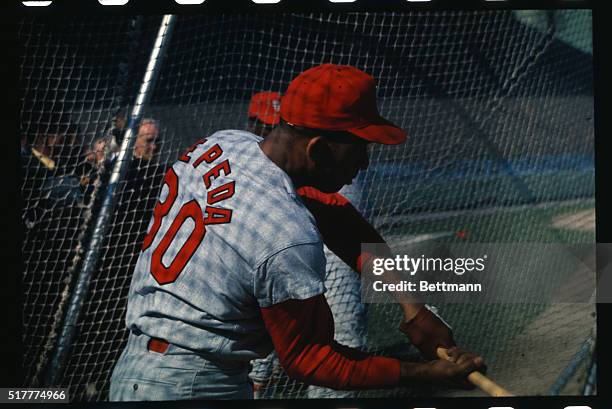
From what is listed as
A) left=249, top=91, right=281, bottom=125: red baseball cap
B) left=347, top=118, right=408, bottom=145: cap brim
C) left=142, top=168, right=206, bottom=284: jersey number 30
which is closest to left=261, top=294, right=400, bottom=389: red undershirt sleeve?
left=142, top=168, right=206, bottom=284: jersey number 30

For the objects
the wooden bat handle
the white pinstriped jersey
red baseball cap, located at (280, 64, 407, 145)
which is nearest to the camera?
the wooden bat handle

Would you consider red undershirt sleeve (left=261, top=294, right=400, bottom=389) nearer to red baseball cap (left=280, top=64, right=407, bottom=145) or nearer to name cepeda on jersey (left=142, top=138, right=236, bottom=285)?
name cepeda on jersey (left=142, top=138, right=236, bottom=285)

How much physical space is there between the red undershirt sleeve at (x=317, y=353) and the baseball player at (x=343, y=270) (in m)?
0.21

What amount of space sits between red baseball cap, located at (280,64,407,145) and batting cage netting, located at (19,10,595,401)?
150mm

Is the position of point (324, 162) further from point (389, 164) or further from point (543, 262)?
point (543, 262)

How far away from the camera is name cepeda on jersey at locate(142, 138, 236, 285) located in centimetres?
270

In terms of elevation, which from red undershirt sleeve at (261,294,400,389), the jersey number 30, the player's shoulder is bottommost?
red undershirt sleeve at (261,294,400,389)

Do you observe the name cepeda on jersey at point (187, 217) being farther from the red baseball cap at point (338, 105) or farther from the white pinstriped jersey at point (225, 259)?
the red baseball cap at point (338, 105)

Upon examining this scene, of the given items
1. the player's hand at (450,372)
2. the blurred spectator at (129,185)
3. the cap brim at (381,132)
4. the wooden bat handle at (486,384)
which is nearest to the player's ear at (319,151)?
the cap brim at (381,132)

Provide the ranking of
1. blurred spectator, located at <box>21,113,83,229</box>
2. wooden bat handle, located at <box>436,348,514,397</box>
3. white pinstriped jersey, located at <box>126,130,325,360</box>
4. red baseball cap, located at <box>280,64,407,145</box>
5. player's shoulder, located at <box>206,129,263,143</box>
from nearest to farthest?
wooden bat handle, located at <box>436,348,514,397</box> → white pinstriped jersey, located at <box>126,130,325,360</box> → red baseball cap, located at <box>280,64,407,145</box> → player's shoulder, located at <box>206,129,263,143</box> → blurred spectator, located at <box>21,113,83,229</box>

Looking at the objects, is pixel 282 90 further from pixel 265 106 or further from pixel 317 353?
pixel 317 353

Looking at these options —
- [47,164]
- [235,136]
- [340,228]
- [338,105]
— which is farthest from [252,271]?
[47,164]

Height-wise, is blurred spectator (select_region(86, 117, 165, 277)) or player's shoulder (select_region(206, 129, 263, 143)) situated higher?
player's shoulder (select_region(206, 129, 263, 143))

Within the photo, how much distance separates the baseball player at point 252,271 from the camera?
2660mm
